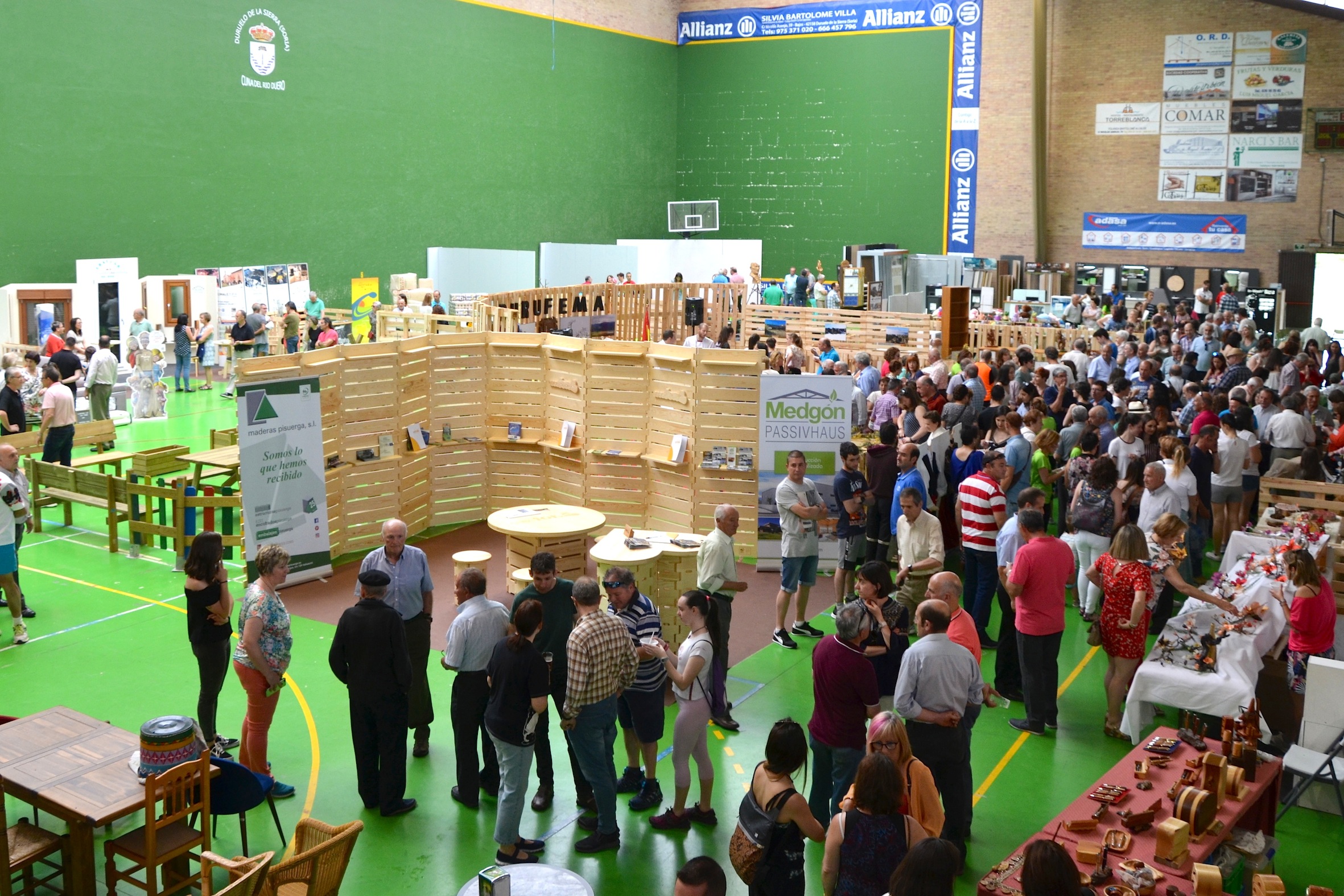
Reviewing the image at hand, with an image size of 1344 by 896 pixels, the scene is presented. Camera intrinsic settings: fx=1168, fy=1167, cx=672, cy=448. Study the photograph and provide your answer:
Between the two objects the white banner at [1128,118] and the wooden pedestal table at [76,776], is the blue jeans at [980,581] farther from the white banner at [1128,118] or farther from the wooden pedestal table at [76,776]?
the white banner at [1128,118]

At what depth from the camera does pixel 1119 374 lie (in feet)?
43.9

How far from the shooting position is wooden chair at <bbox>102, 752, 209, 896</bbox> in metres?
5.41

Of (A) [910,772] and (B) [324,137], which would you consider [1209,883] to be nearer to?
(A) [910,772]

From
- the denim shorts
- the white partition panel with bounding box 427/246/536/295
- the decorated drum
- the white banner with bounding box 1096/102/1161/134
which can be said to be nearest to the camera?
the decorated drum

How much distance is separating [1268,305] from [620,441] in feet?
62.7

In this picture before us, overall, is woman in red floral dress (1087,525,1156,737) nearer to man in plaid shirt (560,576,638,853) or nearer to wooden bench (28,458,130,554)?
man in plaid shirt (560,576,638,853)

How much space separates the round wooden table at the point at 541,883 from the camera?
479cm

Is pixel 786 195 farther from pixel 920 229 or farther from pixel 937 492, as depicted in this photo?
pixel 937 492

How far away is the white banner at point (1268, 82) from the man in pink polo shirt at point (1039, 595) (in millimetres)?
23667

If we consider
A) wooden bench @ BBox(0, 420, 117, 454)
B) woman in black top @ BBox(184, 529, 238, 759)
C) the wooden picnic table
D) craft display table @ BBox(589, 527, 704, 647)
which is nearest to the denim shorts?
craft display table @ BBox(589, 527, 704, 647)

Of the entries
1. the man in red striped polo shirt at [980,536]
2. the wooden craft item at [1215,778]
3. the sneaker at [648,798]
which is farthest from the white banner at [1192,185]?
the sneaker at [648,798]

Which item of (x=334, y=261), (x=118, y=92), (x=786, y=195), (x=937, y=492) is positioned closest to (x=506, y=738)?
(x=937, y=492)

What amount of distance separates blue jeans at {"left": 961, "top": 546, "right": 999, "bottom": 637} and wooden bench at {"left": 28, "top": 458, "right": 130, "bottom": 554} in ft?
27.0

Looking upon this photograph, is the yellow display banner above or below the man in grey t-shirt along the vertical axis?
above
